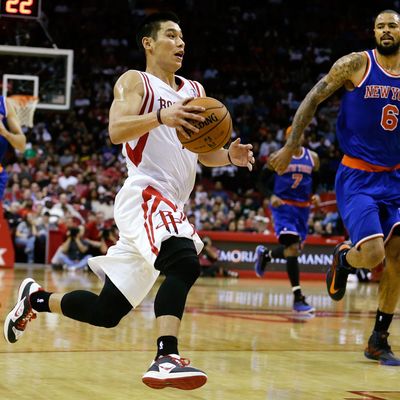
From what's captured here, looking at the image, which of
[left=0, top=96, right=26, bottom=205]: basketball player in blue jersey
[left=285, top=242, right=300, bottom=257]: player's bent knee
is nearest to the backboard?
[left=285, top=242, right=300, bottom=257]: player's bent knee

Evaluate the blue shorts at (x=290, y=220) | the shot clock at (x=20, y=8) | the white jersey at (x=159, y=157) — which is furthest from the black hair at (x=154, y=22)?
the shot clock at (x=20, y=8)

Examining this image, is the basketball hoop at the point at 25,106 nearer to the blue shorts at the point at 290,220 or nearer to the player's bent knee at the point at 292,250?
the blue shorts at the point at 290,220

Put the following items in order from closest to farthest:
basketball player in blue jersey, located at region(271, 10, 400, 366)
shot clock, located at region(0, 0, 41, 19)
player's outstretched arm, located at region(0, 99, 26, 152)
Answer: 1. basketball player in blue jersey, located at region(271, 10, 400, 366)
2. player's outstretched arm, located at region(0, 99, 26, 152)
3. shot clock, located at region(0, 0, 41, 19)

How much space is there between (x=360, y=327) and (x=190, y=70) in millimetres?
19125

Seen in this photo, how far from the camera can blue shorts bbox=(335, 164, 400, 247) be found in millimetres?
6129

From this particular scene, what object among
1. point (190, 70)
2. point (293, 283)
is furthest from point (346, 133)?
point (190, 70)

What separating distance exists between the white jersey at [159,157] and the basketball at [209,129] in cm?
29

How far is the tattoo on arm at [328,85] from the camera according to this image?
20.5 feet

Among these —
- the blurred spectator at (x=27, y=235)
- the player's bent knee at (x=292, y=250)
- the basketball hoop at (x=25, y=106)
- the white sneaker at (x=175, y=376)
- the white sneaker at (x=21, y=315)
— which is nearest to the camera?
the white sneaker at (x=175, y=376)

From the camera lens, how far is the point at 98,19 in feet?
88.4

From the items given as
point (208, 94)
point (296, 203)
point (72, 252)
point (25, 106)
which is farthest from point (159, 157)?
point (208, 94)

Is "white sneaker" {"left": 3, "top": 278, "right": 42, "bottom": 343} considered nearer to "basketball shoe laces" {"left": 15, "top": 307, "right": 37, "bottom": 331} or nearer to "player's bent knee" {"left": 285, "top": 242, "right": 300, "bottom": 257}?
"basketball shoe laces" {"left": 15, "top": 307, "right": 37, "bottom": 331}

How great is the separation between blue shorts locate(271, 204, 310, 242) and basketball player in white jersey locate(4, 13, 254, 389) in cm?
581

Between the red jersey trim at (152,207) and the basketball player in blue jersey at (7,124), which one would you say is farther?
the basketball player in blue jersey at (7,124)
